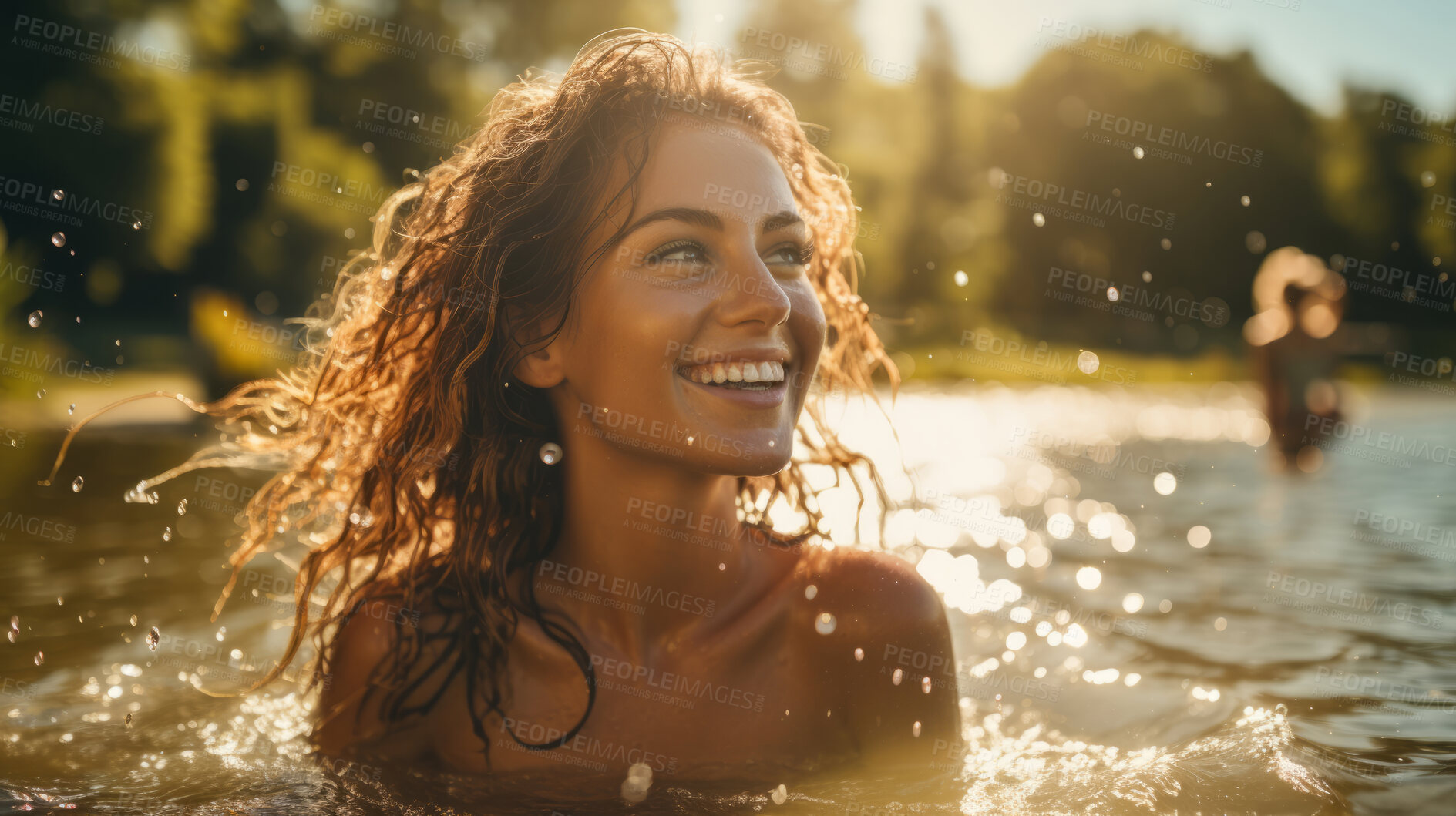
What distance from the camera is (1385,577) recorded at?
6824mm

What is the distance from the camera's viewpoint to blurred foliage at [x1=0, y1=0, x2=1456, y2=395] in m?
23.2

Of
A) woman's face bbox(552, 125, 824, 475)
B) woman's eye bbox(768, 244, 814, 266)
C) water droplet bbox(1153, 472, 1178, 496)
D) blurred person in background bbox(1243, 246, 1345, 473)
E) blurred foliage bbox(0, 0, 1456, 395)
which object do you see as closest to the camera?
woman's face bbox(552, 125, 824, 475)

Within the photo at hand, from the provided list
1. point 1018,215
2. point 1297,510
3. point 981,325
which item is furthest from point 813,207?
point 1018,215

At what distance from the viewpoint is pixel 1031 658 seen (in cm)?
608

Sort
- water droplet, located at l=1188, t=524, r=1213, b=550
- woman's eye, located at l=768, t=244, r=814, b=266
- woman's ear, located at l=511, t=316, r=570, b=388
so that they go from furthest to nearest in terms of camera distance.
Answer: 1. water droplet, located at l=1188, t=524, r=1213, b=550
2. woman's ear, located at l=511, t=316, r=570, b=388
3. woman's eye, located at l=768, t=244, r=814, b=266

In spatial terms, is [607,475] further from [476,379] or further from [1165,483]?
[1165,483]

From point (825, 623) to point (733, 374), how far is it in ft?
3.29

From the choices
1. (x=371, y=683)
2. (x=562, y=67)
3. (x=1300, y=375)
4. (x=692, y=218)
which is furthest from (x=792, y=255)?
(x=562, y=67)

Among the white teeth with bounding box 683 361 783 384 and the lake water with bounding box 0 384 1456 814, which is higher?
the white teeth with bounding box 683 361 783 384

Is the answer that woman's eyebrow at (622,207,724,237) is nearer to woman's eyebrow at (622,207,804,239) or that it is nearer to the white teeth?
woman's eyebrow at (622,207,804,239)

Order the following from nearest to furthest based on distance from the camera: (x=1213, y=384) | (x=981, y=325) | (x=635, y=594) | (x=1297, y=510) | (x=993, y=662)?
1. (x=635, y=594)
2. (x=993, y=662)
3. (x=1297, y=510)
4. (x=1213, y=384)
5. (x=981, y=325)

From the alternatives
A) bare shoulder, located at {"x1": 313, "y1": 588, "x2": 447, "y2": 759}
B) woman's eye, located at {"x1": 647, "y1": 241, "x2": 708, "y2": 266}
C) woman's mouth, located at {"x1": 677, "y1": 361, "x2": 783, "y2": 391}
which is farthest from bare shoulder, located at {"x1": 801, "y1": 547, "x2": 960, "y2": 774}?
bare shoulder, located at {"x1": 313, "y1": 588, "x2": 447, "y2": 759}

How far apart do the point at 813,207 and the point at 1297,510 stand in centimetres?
723

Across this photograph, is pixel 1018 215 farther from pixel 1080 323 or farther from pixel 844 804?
pixel 844 804
